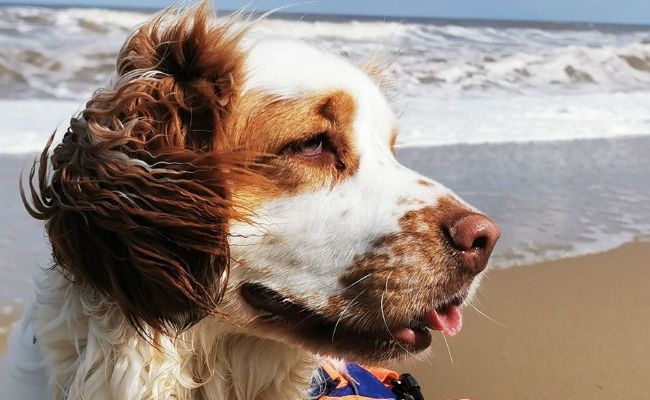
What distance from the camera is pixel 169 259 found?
1.78 m

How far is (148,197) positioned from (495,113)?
849 centimetres

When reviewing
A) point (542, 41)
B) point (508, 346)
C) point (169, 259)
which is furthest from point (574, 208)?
point (542, 41)

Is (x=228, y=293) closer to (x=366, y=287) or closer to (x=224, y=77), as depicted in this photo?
(x=366, y=287)

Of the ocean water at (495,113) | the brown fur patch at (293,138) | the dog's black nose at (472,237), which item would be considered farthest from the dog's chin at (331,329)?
the ocean water at (495,113)

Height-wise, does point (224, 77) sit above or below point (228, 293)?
above

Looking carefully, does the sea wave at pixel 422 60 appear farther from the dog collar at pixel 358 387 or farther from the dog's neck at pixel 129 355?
the dog's neck at pixel 129 355

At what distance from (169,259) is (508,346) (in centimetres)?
224

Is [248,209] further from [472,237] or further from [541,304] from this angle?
[541,304]

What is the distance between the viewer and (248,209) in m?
1.91

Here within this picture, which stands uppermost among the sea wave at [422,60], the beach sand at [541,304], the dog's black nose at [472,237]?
the dog's black nose at [472,237]

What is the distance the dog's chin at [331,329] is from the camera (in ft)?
6.42

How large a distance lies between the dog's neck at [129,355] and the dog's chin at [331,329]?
0.12 meters

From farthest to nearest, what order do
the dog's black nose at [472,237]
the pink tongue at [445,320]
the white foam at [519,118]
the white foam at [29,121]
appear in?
the white foam at [519,118] → the white foam at [29,121] → the pink tongue at [445,320] → the dog's black nose at [472,237]

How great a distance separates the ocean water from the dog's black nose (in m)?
0.84
